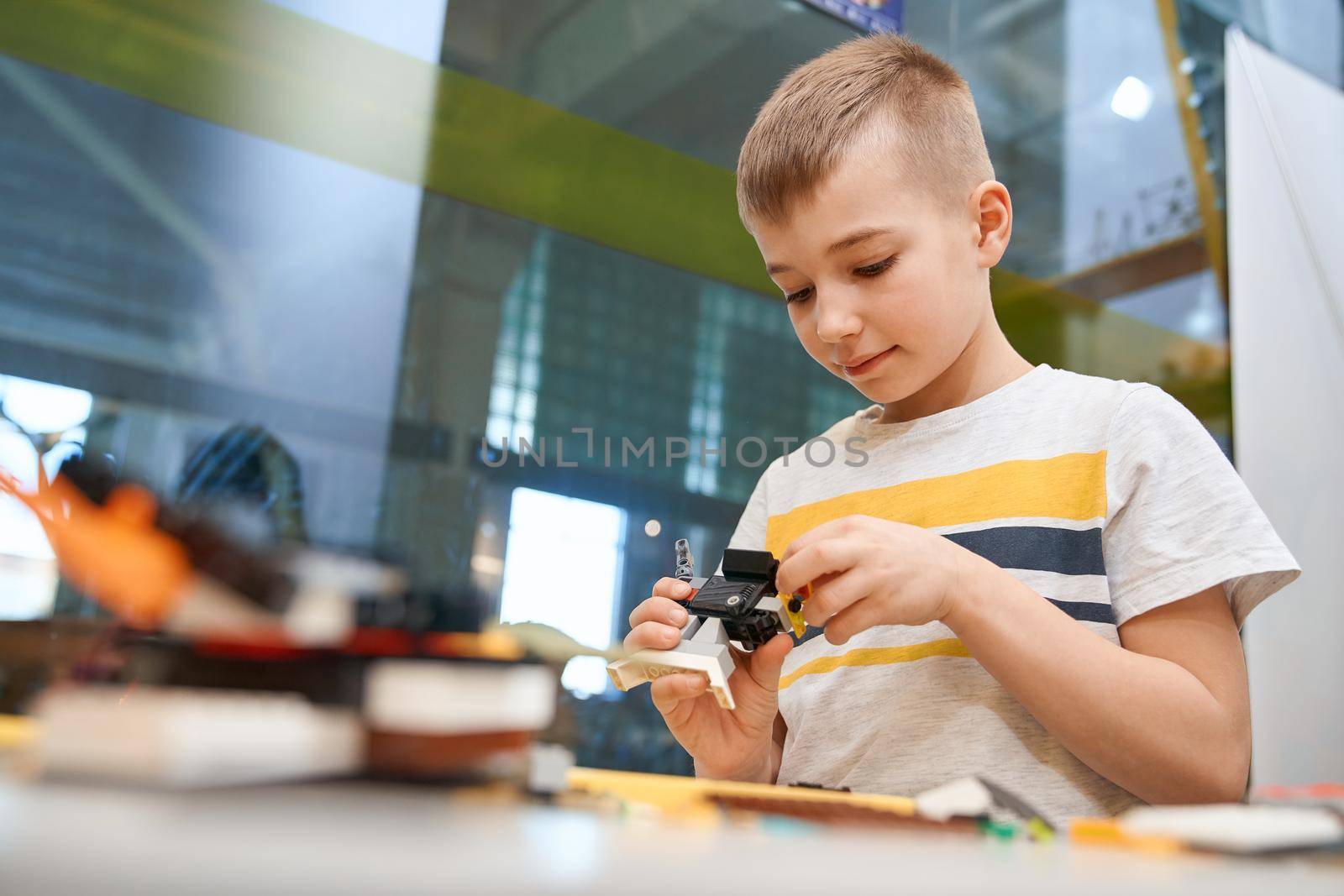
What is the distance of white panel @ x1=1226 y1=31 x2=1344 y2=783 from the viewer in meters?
1.62

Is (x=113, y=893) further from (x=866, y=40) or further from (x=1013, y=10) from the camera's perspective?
(x=1013, y=10)

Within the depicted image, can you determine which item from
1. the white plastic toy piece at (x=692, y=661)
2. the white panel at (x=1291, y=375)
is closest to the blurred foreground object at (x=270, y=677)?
the white plastic toy piece at (x=692, y=661)

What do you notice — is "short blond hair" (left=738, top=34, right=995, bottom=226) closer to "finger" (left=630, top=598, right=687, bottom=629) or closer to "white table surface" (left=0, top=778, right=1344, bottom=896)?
"finger" (left=630, top=598, right=687, bottom=629)

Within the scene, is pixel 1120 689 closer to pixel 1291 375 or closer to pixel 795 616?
pixel 795 616

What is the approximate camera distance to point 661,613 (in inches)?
25.5

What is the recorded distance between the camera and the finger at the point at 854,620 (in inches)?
22.4

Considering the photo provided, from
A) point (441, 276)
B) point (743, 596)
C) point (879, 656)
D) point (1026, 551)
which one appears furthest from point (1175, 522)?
point (441, 276)

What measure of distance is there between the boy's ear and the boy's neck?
0.06 m

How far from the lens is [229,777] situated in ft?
0.72

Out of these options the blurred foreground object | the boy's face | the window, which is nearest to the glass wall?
the window

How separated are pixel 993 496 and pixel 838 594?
301mm

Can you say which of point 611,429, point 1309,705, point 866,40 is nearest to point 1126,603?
point 866,40

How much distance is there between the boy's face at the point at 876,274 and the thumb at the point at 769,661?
10.2 inches

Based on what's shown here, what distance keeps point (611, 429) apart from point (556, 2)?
2.36 ft
